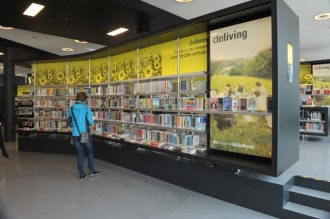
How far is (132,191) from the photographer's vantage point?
4.54 meters

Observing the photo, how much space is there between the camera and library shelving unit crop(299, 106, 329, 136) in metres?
8.98

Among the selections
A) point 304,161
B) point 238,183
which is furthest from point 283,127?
point 304,161

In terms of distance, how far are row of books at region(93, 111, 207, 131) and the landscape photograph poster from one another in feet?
0.87

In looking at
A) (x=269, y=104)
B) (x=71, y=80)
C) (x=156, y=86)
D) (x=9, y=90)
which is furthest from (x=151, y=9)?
(x=9, y=90)

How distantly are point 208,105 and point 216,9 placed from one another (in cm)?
269

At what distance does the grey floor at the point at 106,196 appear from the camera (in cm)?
363

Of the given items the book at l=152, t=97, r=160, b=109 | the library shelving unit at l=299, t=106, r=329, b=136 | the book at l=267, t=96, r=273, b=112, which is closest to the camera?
the book at l=267, t=96, r=273, b=112

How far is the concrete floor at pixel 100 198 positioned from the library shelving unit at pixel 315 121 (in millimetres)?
6894

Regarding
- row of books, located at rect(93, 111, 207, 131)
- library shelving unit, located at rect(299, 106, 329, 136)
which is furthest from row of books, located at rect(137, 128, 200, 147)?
library shelving unit, located at rect(299, 106, 329, 136)

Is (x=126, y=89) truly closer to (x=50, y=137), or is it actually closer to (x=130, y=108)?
(x=130, y=108)

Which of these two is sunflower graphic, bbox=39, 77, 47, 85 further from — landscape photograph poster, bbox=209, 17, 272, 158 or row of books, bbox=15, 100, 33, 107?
landscape photograph poster, bbox=209, 17, 272, 158

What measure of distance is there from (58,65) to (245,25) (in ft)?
21.8

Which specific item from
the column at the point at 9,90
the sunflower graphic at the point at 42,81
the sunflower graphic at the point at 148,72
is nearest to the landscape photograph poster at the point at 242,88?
the sunflower graphic at the point at 148,72

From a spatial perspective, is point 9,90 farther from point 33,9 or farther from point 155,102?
point 155,102
